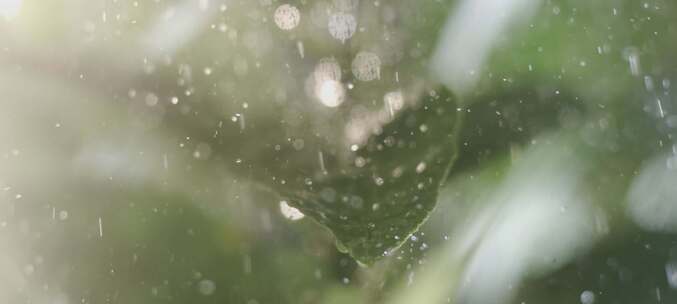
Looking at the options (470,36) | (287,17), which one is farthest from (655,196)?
(287,17)

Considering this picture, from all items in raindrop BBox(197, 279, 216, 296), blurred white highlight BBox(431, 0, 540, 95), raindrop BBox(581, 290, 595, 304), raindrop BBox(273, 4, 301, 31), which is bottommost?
raindrop BBox(581, 290, 595, 304)

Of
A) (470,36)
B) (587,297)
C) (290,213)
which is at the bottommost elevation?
(587,297)

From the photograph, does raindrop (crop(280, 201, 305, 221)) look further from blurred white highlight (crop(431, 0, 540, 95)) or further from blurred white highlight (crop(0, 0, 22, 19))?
blurred white highlight (crop(0, 0, 22, 19))

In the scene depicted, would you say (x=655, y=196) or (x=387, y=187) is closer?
(x=387, y=187)

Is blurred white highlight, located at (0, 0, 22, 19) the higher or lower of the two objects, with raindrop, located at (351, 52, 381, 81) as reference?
higher

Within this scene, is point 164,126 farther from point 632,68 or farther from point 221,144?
point 632,68

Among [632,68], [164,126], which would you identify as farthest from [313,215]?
[632,68]

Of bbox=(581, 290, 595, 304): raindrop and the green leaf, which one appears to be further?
bbox=(581, 290, 595, 304): raindrop

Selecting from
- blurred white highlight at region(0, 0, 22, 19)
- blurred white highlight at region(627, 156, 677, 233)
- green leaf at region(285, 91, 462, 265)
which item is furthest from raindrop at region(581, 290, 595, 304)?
blurred white highlight at region(0, 0, 22, 19)

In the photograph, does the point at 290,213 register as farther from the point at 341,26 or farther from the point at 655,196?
the point at 655,196

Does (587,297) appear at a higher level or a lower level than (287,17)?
lower
